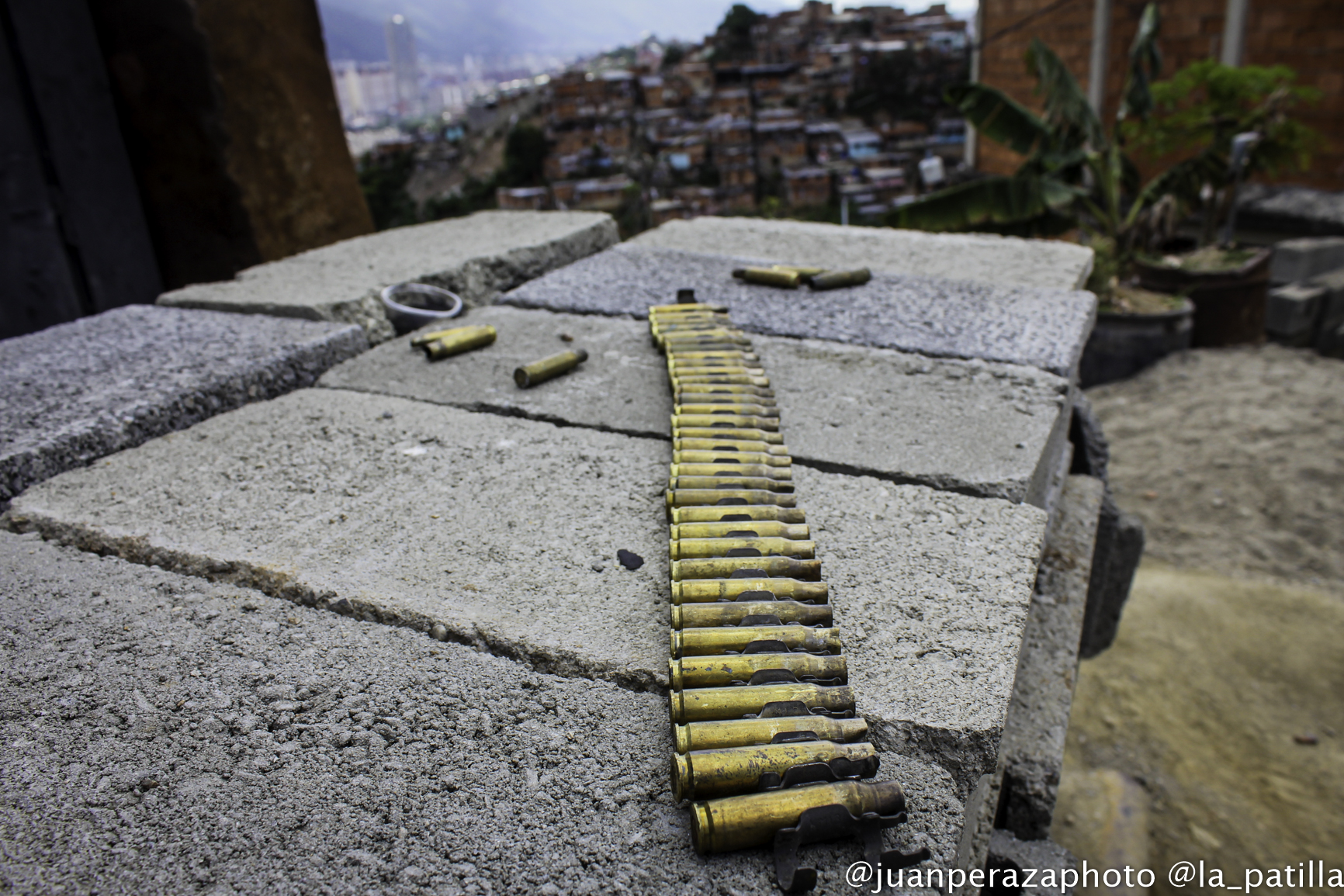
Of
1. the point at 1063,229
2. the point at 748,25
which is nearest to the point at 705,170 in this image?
the point at 1063,229

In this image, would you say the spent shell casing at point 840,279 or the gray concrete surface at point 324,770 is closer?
the gray concrete surface at point 324,770

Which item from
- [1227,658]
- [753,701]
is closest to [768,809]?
[753,701]

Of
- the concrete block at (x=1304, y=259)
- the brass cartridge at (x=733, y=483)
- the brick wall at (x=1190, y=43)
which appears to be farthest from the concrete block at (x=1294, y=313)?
the brass cartridge at (x=733, y=483)

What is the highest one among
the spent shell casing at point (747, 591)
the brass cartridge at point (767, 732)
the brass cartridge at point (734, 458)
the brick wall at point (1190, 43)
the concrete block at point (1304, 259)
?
the brick wall at point (1190, 43)

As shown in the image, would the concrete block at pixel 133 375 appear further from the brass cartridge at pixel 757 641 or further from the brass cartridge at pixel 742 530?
the brass cartridge at pixel 757 641

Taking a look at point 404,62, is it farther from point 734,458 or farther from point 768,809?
point 768,809

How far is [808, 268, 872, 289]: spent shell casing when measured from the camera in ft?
10.2

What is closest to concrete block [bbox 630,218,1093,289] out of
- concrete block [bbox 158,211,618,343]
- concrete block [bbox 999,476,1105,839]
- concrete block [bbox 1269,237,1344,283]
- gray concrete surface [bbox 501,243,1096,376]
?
gray concrete surface [bbox 501,243,1096,376]

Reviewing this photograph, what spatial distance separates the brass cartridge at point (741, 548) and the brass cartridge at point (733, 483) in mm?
217

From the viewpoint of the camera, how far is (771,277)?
10.4 feet

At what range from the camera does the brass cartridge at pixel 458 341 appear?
8.52ft

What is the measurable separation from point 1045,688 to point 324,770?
1609 millimetres

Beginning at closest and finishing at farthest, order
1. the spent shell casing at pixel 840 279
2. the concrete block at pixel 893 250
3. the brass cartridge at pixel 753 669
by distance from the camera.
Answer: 1. the brass cartridge at pixel 753 669
2. the spent shell casing at pixel 840 279
3. the concrete block at pixel 893 250

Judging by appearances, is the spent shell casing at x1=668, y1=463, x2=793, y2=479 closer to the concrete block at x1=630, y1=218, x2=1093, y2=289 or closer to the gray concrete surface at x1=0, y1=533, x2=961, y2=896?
the gray concrete surface at x1=0, y1=533, x2=961, y2=896
